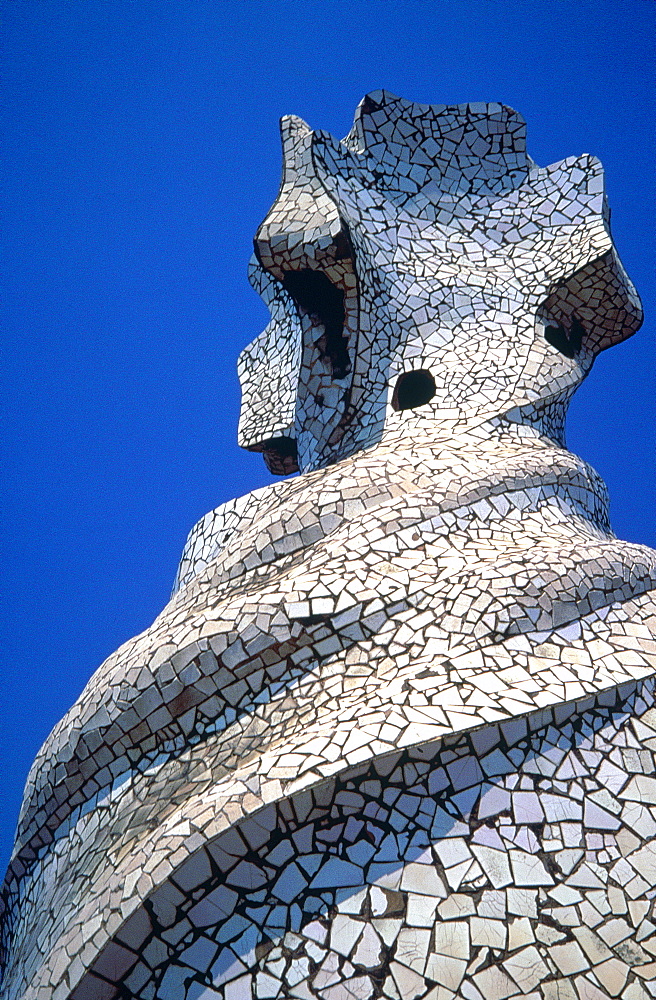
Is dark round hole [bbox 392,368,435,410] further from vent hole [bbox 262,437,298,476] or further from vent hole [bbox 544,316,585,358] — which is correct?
vent hole [bbox 262,437,298,476]

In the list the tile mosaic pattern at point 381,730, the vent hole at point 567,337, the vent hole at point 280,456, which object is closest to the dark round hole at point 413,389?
the tile mosaic pattern at point 381,730

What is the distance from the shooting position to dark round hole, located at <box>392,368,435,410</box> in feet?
25.0

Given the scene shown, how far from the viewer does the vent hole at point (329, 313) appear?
7.87 m

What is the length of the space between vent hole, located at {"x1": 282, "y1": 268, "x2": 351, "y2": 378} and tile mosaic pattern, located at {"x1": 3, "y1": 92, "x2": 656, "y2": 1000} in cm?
11

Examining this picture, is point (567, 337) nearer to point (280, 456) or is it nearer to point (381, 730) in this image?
point (280, 456)

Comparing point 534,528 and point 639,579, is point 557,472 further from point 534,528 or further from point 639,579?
point 639,579

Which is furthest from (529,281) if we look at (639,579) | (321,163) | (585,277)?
(639,579)

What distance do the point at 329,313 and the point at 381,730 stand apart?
4086 millimetres

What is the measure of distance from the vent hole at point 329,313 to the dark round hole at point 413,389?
429 millimetres

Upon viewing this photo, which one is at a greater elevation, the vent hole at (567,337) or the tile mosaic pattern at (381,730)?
the vent hole at (567,337)

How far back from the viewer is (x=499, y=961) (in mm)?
4219

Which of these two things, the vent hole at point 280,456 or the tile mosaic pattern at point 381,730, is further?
the vent hole at point 280,456

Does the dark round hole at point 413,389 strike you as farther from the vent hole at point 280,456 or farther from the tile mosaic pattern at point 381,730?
the vent hole at point 280,456

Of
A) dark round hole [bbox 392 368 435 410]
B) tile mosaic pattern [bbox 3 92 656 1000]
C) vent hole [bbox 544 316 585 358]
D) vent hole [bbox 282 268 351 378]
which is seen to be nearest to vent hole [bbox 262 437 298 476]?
vent hole [bbox 282 268 351 378]
